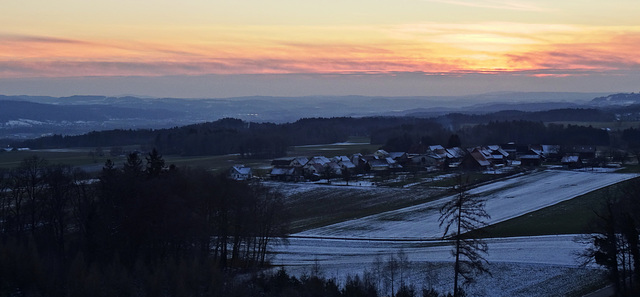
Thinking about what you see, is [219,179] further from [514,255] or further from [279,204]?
[514,255]

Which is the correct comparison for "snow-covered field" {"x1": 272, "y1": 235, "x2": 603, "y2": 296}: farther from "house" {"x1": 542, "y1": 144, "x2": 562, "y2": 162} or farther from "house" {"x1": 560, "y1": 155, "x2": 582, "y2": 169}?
"house" {"x1": 542, "y1": 144, "x2": 562, "y2": 162}

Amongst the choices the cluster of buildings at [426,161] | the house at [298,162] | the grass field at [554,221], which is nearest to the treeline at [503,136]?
the cluster of buildings at [426,161]

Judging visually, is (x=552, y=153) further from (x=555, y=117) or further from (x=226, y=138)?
(x=555, y=117)

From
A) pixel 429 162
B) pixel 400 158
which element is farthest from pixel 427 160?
pixel 400 158

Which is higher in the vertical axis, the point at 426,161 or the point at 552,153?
the point at 552,153

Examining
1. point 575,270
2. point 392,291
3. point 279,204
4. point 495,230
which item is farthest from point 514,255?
point 279,204

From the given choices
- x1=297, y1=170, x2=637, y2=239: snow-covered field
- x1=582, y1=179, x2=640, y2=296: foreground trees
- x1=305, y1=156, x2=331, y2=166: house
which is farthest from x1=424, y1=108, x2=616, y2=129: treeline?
x1=582, y1=179, x2=640, y2=296: foreground trees

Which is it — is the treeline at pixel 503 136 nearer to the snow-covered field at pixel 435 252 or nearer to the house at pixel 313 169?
the house at pixel 313 169
